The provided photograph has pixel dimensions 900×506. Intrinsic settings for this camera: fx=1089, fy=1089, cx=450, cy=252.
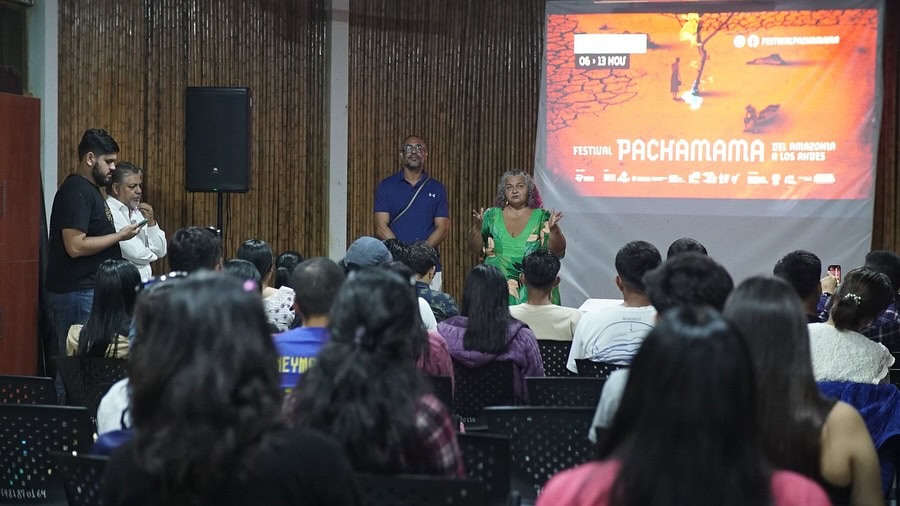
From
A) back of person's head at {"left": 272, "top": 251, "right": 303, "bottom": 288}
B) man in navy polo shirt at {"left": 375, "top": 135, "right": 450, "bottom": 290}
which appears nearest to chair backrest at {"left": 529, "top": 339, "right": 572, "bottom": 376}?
back of person's head at {"left": 272, "top": 251, "right": 303, "bottom": 288}

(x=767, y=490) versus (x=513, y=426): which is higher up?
(x=767, y=490)

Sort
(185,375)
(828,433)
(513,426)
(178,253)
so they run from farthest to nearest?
(178,253)
(513,426)
(828,433)
(185,375)

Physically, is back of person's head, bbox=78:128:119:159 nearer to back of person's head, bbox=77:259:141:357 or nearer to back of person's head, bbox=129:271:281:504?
back of person's head, bbox=77:259:141:357

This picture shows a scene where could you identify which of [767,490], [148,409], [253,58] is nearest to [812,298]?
[767,490]

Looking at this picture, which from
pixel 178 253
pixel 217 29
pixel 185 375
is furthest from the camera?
pixel 217 29

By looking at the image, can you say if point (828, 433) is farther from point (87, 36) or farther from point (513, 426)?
point (87, 36)

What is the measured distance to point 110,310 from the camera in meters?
3.70

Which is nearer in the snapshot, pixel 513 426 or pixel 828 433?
pixel 828 433

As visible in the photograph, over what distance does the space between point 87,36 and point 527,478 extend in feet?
18.3

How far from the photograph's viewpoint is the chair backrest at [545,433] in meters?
2.94

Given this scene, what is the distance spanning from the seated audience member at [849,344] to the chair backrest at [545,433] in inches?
27.7

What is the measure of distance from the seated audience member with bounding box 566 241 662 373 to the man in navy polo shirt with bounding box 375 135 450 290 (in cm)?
360

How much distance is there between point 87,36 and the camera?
747cm

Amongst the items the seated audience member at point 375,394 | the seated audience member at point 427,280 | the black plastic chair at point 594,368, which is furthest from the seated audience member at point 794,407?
the seated audience member at point 427,280
